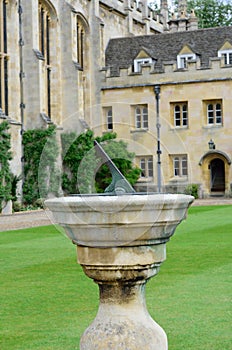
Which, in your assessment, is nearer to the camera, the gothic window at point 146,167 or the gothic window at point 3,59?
the gothic window at point 146,167

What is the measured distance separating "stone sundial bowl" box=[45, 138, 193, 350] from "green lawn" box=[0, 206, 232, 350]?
1.75 m

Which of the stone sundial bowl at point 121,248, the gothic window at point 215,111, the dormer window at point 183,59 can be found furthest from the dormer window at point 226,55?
the stone sundial bowl at point 121,248

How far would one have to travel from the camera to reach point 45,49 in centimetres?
3838

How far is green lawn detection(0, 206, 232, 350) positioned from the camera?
24.9 ft

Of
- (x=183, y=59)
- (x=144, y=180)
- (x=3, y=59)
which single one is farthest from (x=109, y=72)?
(x=144, y=180)

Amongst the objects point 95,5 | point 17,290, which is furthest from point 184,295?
point 95,5

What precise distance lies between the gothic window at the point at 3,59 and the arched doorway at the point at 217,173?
42.9ft

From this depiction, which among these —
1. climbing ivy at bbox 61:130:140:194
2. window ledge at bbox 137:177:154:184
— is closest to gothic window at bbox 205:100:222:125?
climbing ivy at bbox 61:130:140:194

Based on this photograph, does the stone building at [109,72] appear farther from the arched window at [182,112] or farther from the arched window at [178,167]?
the arched window at [178,167]

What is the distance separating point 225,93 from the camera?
4075 cm

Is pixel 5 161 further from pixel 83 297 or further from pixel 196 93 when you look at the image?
pixel 83 297

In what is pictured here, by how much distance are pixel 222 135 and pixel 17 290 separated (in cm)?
3156

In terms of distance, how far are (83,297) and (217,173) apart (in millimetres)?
33427

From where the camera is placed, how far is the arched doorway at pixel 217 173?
41.4 meters
